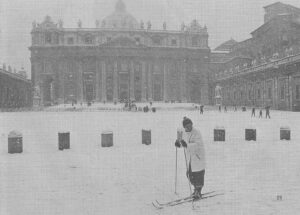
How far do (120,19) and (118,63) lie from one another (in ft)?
43.5

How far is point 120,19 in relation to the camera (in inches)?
3543

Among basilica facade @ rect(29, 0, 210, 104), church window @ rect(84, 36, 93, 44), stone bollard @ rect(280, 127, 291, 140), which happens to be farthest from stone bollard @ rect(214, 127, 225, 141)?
church window @ rect(84, 36, 93, 44)

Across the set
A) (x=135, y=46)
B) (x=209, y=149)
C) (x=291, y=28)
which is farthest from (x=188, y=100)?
(x=209, y=149)

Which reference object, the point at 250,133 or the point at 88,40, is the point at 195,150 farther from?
the point at 88,40

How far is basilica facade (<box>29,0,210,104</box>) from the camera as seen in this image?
267ft

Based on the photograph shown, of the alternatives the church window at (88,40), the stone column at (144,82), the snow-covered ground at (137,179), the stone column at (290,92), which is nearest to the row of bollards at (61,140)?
the snow-covered ground at (137,179)

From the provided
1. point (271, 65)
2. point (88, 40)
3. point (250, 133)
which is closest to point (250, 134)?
point (250, 133)

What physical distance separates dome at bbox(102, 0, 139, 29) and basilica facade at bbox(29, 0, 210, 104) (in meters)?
1.10

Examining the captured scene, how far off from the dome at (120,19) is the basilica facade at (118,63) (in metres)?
1.10

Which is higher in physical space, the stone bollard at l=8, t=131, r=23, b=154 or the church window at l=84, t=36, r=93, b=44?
the church window at l=84, t=36, r=93, b=44

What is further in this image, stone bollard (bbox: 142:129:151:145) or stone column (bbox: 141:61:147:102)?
stone column (bbox: 141:61:147:102)

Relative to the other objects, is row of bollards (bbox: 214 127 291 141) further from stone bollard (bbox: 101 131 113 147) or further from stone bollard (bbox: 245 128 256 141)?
stone bollard (bbox: 101 131 113 147)

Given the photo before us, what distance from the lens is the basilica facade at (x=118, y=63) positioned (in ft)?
267

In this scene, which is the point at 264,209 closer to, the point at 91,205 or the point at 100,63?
the point at 91,205
